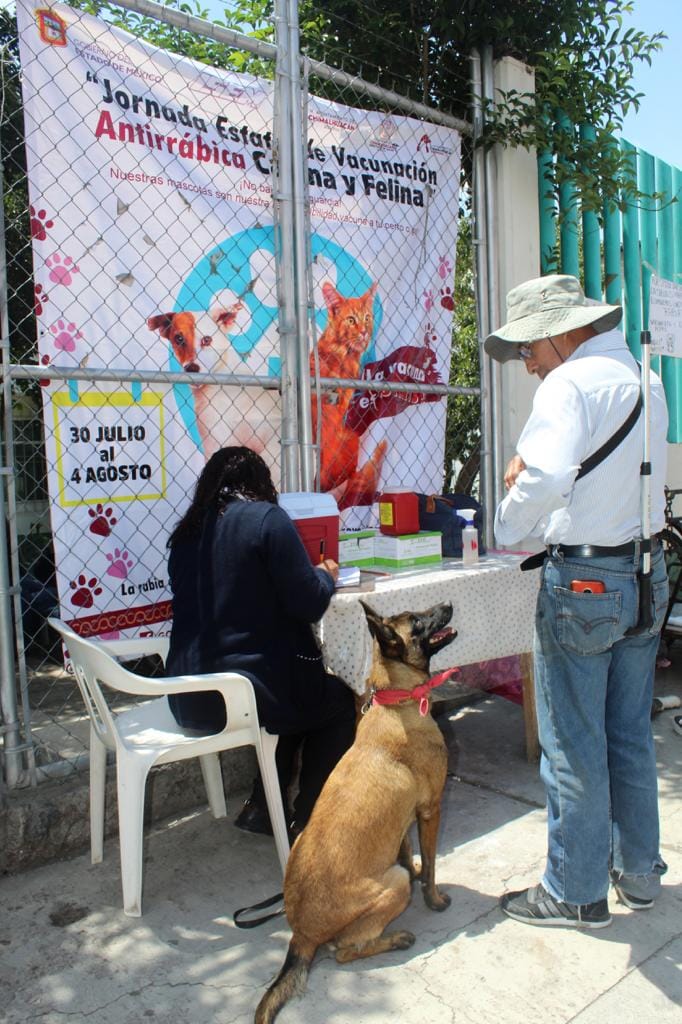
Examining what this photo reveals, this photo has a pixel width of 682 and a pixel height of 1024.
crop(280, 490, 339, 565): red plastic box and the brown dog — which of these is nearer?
the brown dog

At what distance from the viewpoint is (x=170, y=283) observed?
371cm

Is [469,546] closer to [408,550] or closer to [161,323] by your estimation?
[408,550]

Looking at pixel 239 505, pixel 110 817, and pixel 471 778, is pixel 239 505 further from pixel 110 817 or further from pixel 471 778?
pixel 471 778

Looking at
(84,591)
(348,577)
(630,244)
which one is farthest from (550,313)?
(630,244)

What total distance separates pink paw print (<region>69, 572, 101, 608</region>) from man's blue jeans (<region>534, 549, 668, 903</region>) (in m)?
1.81

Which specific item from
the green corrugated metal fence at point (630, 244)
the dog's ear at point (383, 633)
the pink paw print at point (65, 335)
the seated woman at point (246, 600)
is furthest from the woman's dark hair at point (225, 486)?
the green corrugated metal fence at point (630, 244)

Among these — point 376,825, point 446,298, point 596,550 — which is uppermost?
point 446,298

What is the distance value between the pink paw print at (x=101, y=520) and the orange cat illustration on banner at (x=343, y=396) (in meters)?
1.15

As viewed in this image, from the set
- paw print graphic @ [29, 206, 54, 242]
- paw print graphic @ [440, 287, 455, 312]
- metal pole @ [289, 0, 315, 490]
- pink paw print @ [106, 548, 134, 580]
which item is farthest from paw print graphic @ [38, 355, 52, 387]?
paw print graphic @ [440, 287, 455, 312]

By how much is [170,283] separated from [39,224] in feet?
1.98

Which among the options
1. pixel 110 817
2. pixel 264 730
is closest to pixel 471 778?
pixel 264 730

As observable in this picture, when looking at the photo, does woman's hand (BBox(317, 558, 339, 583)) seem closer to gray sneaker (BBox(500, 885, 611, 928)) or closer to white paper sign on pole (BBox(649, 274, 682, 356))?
gray sneaker (BBox(500, 885, 611, 928))

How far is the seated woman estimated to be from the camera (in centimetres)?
302

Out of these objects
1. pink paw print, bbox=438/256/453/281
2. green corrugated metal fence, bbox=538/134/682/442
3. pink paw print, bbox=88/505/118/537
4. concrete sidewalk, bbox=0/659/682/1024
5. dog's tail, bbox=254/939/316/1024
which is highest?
green corrugated metal fence, bbox=538/134/682/442
